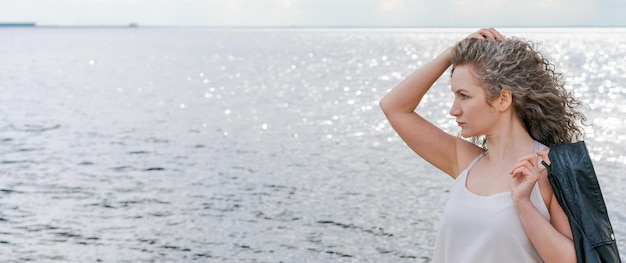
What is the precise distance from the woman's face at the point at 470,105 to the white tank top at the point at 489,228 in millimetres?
217

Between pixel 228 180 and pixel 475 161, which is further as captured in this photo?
pixel 228 180

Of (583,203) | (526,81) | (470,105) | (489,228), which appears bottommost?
(489,228)

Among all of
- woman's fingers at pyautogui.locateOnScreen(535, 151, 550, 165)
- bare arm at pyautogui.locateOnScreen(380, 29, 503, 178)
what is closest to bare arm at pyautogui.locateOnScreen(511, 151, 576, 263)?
woman's fingers at pyautogui.locateOnScreen(535, 151, 550, 165)

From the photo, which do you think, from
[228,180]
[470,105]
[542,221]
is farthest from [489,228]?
[228,180]

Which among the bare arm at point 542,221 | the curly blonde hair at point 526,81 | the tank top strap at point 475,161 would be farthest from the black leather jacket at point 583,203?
the tank top strap at point 475,161

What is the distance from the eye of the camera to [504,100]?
341 centimetres

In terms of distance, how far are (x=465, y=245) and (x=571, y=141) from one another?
560mm

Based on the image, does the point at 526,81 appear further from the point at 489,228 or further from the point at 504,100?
the point at 489,228

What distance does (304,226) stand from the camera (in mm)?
20844

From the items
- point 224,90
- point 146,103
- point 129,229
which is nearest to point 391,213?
point 129,229

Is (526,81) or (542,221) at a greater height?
(526,81)

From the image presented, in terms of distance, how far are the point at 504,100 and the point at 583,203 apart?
0.49m

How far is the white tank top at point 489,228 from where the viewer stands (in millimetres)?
3322

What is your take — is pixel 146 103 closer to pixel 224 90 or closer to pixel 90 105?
pixel 90 105
